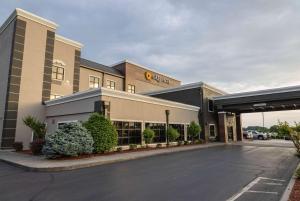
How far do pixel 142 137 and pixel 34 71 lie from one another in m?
13.1

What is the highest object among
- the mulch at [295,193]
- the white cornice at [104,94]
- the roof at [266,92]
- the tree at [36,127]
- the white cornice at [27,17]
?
the white cornice at [27,17]

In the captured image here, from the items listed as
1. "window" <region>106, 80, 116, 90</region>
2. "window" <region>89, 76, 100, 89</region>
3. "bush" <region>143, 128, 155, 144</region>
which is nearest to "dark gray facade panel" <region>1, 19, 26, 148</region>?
"window" <region>89, 76, 100, 89</region>

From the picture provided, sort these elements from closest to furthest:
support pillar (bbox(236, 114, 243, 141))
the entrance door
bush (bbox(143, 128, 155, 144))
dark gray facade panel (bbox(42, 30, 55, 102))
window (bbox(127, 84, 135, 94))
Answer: bush (bbox(143, 128, 155, 144)), dark gray facade panel (bbox(42, 30, 55, 102)), the entrance door, window (bbox(127, 84, 135, 94)), support pillar (bbox(236, 114, 243, 141))

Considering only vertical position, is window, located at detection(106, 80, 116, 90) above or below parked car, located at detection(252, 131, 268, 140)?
above

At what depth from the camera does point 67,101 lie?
19.9 meters

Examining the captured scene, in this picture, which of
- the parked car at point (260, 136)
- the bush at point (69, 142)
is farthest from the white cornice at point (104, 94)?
the parked car at point (260, 136)

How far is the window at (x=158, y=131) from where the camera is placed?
21273 millimetres

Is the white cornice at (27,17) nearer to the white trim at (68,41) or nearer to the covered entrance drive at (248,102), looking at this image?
the white trim at (68,41)

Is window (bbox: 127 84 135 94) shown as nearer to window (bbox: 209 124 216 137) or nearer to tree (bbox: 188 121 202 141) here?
tree (bbox: 188 121 202 141)

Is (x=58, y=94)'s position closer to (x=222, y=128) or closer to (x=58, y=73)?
(x=58, y=73)

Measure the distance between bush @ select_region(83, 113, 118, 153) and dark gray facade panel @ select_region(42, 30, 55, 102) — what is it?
407 inches

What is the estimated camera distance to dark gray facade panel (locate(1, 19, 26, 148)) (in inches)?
807

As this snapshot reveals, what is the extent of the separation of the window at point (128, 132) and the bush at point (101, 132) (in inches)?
78.9

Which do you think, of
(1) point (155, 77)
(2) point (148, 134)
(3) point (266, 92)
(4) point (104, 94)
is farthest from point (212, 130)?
(4) point (104, 94)
